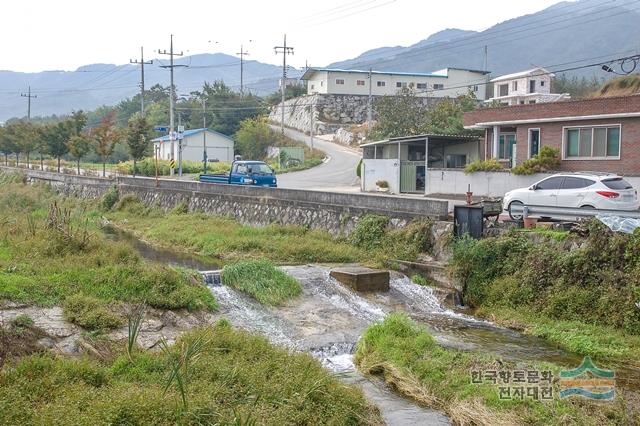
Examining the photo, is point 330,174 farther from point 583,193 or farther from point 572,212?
point 572,212

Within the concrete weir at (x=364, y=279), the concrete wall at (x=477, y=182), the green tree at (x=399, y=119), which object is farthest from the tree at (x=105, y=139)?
the concrete weir at (x=364, y=279)

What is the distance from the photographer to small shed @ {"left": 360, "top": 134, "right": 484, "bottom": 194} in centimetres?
3559

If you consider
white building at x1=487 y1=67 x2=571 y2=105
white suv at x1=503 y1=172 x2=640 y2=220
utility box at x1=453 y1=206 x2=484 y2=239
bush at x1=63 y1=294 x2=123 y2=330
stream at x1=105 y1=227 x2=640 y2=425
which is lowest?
stream at x1=105 y1=227 x2=640 y2=425

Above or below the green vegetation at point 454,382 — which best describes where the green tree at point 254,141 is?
above

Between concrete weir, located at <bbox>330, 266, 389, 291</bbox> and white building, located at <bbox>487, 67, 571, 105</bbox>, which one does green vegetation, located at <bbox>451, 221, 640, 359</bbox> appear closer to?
concrete weir, located at <bbox>330, 266, 389, 291</bbox>

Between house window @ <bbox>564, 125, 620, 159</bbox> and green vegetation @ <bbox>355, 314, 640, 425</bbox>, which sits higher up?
house window @ <bbox>564, 125, 620, 159</bbox>

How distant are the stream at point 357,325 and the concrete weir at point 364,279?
0.22 metres

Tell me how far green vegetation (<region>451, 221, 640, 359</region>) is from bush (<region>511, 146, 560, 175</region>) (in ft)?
38.3

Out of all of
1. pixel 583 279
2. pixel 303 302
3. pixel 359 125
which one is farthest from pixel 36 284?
pixel 359 125

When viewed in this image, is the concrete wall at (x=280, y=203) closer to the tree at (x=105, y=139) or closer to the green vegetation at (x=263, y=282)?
the green vegetation at (x=263, y=282)

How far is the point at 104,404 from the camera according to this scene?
7.82m

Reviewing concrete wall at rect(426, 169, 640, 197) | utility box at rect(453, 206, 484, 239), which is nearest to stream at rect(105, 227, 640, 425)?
utility box at rect(453, 206, 484, 239)

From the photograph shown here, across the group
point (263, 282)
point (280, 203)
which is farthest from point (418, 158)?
point (263, 282)

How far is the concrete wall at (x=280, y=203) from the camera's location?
22.9 meters
